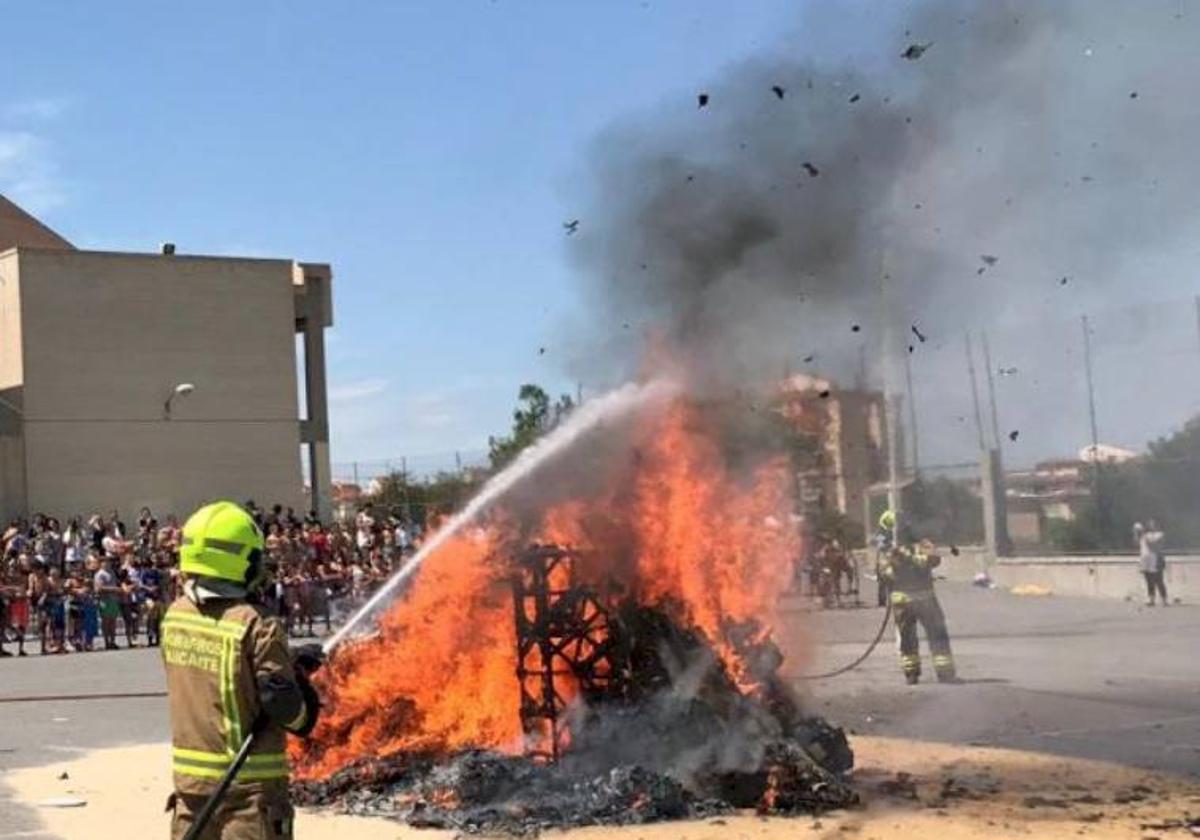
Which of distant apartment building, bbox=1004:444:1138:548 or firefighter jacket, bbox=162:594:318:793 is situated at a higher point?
distant apartment building, bbox=1004:444:1138:548

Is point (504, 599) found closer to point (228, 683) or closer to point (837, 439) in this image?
point (228, 683)

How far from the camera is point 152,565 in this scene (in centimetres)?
2153

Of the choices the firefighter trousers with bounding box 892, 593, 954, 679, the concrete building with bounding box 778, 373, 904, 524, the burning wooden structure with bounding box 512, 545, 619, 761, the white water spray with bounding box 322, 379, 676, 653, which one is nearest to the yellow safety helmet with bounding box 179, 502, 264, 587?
the burning wooden structure with bounding box 512, 545, 619, 761

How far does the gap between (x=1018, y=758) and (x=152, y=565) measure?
15600 mm

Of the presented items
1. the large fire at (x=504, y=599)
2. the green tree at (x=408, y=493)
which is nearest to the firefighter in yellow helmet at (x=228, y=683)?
the large fire at (x=504, y=599)

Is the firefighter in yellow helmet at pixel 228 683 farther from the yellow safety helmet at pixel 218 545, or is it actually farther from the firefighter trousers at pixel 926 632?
the firefighter trousers at pixel 926 632

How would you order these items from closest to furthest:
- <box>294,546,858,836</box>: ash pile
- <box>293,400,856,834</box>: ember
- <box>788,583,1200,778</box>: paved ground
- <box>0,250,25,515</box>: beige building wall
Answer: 1. <box>294,546,858,836</box>: ash pile
2. <box>293,400,856,834</box>: ember
3. <box>788,583,1200,778</box>: paved ground
4. <box>0,250,25,515</box>: beige building wall

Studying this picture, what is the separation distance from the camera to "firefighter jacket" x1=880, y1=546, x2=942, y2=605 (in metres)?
13.3

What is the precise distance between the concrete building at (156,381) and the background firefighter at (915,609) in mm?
22139

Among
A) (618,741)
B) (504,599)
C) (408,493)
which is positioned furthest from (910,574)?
(408,493)

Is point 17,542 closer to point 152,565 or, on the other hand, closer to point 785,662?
point 152,565

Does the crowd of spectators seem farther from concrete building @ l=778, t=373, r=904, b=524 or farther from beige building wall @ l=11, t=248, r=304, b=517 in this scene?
beige building wall @ l=11, t=248, r=304, b=517

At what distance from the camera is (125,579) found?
2114 centimetres

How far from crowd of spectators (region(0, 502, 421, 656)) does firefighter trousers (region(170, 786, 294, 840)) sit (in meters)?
14.6
